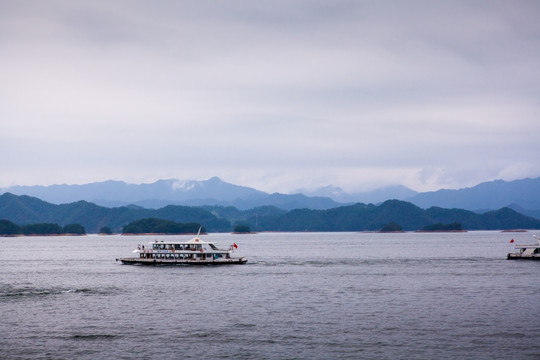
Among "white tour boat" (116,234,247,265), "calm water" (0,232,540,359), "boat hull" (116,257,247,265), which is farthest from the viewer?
"white tour boat" (116,234,247,265)

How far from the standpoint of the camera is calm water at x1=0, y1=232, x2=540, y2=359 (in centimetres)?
Result: 5781

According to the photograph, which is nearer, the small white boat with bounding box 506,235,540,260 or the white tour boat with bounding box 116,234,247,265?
the white tour boat with bounding box 116,234,247,265

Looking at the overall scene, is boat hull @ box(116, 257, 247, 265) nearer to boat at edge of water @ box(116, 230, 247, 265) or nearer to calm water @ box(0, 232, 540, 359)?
boat at edge of water @ box(116, 230, 247, 265)

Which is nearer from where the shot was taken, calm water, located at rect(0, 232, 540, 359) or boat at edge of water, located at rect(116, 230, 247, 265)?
calm water, located at rect(0, 232, 540, 359)

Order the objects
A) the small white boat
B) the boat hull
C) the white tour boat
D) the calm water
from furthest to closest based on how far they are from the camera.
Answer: the small white boat → the white tour boat → the boat hull → the calm water

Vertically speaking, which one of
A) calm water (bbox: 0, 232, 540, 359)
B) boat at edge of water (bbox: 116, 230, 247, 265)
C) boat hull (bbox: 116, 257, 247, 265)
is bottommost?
calm water (bbox: 0, 232, 540, 359)

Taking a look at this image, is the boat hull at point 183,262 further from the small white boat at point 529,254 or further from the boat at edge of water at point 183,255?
the small white boat at point 529,254

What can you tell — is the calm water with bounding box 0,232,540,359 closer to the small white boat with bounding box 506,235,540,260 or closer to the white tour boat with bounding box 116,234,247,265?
the white tour boat with bounding box 116,234,247,265

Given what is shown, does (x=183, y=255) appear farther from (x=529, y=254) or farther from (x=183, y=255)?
(x=529, y=254)

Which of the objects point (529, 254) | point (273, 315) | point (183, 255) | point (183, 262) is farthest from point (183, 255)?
point (529, 254)

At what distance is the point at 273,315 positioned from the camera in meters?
76.6

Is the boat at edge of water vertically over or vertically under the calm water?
over

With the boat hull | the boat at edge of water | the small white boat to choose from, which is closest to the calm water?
the boat hull

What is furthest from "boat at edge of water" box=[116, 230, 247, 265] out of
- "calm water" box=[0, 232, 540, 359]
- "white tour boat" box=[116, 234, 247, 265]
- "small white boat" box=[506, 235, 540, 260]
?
"small white boat" box=[506, 235, 540, 260]
